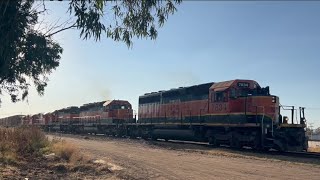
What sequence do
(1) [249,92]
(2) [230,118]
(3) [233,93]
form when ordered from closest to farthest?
(2) [230,118] < (3) [233,93] < (1) [249,92]

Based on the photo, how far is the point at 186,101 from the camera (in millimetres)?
31078

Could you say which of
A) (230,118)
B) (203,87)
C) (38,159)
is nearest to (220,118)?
(230,118)

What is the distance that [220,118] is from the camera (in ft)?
85.3

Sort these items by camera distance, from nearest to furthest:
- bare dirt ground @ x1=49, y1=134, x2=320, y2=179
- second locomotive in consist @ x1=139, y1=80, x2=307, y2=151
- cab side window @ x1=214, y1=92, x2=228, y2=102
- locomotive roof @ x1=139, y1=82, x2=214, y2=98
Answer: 1. bare dirt ground @ x1=49, y1=134, x2=320, y2=179
2. second locomotive in consist @ x1=139, y1=80, x2=307, y2=151
3. cab side window @ x1=214, y1=92, x2=228, y2=102
4. locomotive roof @ x1=139, y1=82, x2=214, y2=98

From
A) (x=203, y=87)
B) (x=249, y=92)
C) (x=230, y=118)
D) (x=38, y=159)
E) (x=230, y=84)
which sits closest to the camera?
(x=38, y=159)

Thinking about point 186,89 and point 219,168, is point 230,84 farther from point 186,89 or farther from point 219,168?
point 219,168

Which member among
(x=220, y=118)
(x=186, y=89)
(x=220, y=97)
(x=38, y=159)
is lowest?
(x=38, y=159)

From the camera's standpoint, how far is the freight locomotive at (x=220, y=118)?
22.5m

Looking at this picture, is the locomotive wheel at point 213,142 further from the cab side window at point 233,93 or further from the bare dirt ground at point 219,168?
the bare dirt ground at point 219,168

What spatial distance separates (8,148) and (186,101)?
596 inches

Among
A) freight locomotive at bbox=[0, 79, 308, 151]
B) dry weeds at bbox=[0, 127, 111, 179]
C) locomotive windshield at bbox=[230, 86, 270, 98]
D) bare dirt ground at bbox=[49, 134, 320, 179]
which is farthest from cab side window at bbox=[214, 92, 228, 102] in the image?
dry weeds at bbox=[0, 127, 111, 179]

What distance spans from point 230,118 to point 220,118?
3.88ft

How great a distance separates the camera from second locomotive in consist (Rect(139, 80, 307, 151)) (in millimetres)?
22438

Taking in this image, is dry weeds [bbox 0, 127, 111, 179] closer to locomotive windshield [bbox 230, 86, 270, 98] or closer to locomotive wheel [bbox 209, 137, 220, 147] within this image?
locomotive wheel [bbox 209, 137, 220, 147]
